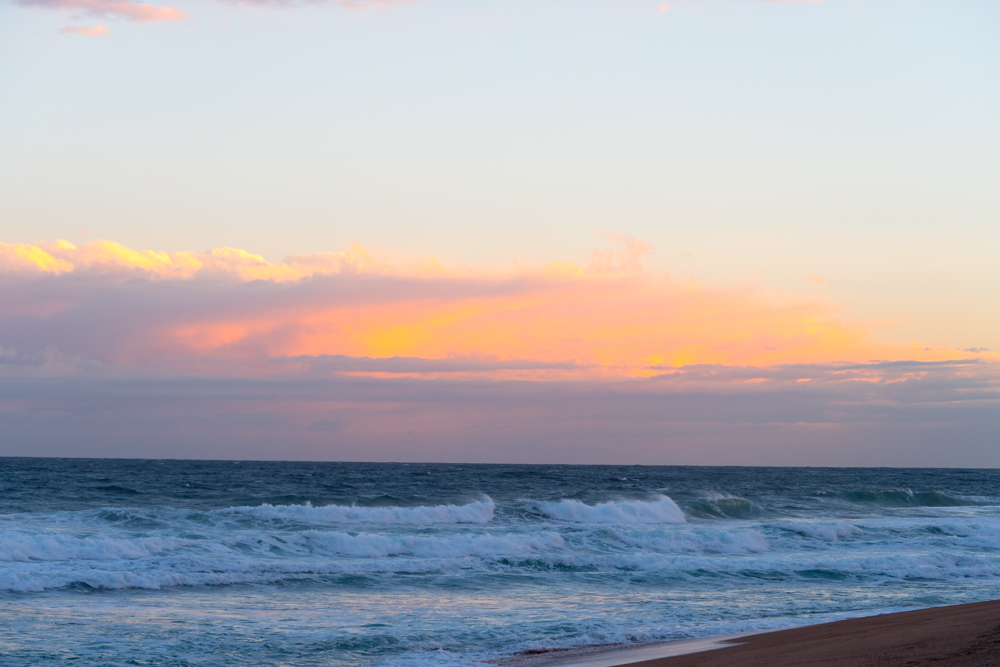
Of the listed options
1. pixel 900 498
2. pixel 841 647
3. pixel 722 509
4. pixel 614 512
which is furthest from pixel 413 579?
pixel 900 498

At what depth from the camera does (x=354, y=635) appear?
40.1 feet

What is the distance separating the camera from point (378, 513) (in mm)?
31797

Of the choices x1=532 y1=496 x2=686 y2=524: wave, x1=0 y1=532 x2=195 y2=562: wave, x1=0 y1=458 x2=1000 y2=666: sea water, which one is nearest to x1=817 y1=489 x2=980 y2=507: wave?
x1=0 y1=458 x2=1000 y2=666: sea water

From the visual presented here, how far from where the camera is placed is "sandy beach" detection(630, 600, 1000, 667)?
329 inches

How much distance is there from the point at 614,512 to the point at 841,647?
26.0 m

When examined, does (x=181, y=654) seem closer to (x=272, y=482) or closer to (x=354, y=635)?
(x=354, y=635)

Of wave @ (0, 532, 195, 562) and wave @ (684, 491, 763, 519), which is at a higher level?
wave @ (0, 532, 195, 562)

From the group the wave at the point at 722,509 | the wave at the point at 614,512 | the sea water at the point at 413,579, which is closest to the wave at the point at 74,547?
the sea water at the point at 413,579

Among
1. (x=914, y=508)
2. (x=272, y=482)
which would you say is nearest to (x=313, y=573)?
(x=914, y=508)

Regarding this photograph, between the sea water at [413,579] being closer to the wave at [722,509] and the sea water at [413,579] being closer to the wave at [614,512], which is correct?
the wave at [614,512]

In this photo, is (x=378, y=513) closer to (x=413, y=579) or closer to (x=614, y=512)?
(x=614, y=512)

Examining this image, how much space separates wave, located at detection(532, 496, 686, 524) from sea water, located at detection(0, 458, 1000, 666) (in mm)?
168

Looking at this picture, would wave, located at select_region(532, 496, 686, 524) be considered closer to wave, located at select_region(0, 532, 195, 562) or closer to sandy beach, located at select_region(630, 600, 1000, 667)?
wave, located at select_region(0, 532, 195, 562)

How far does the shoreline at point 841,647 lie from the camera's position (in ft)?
27.8
